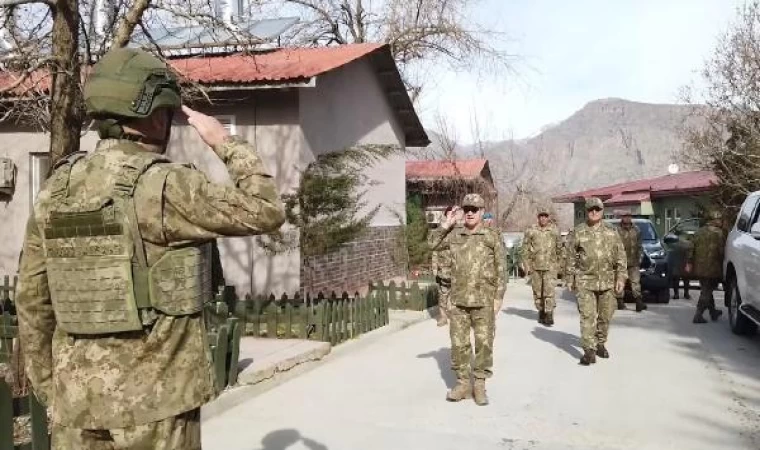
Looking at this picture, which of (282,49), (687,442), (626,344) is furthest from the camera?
(282,49)

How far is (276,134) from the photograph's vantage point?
1280 cm

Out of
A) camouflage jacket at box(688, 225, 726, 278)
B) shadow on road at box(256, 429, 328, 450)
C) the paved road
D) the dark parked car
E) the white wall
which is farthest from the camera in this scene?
the dark parked car

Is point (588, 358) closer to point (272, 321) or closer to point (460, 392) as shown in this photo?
point (460, 392)

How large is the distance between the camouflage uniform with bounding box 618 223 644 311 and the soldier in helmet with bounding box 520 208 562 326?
209 centimetres

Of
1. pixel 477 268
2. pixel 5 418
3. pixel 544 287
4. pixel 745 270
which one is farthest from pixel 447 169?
pixel 5 418

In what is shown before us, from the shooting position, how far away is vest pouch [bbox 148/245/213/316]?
2.43 m

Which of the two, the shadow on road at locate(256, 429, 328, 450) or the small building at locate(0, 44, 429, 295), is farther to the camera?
the small building at locate(0, 44, 429, 295)

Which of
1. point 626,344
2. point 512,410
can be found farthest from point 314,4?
point 512,410

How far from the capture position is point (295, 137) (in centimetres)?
1266

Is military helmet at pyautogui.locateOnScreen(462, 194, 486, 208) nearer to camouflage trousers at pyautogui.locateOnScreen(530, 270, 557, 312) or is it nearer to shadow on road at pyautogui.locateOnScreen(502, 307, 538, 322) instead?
camouflage trousers at pyautogui.locateOnScreen(530, 270, 557, 312)

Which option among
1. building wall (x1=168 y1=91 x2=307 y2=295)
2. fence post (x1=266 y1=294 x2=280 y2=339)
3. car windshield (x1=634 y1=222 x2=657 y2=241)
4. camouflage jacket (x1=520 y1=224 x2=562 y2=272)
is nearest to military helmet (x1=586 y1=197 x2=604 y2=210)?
camouflage jacket (x1=520 y1=224 x2=562 y2=272)

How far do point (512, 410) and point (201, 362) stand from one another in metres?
4.28

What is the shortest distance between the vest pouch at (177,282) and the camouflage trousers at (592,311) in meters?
6.62

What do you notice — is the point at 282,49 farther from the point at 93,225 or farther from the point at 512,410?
the point at 93,225
